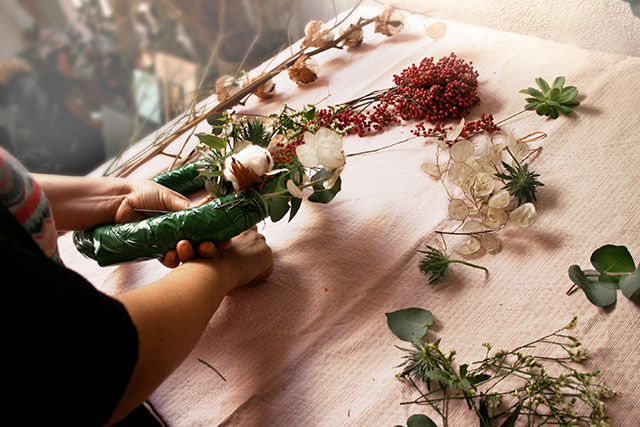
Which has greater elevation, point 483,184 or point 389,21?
point 389,21

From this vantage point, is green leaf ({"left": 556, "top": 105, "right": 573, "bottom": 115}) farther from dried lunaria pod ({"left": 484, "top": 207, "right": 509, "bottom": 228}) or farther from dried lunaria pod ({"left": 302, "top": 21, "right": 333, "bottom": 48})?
dried lunaria pod ({"left": 302, "top": 21, "right": 333, "bottom": 48})

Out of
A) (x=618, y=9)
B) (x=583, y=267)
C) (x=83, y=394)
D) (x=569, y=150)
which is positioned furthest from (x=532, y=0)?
(x=83, y=394)

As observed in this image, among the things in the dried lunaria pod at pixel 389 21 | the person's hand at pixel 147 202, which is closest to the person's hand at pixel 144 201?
the person's hand at pixel 147 202

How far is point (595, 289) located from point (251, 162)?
0.48m

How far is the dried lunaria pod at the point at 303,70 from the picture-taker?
117 centimetres

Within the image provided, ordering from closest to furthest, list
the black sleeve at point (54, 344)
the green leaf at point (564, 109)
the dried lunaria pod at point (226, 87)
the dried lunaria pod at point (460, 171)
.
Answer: the black sleeve at point (54, 344), the dried lunaria pod at point (460, 171), the green leaf at point (564, 109), the dried lunaria pod at point (226, 87)

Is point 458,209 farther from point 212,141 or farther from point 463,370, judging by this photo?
point 212,141

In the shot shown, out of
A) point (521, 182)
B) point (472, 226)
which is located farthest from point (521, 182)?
point (472, 226)

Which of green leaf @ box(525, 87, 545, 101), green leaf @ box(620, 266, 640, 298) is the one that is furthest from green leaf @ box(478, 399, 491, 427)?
green leaf @ box(525, 87, 545, 101)

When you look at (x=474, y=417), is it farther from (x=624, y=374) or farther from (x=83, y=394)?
(x=83, y=394)

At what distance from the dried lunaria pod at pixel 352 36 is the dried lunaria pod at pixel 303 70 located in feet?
0.41

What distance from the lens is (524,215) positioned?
0.77 metres

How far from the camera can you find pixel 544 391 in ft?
2.00

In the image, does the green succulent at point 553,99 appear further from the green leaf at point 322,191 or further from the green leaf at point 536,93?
the green leaf at point 322,191
